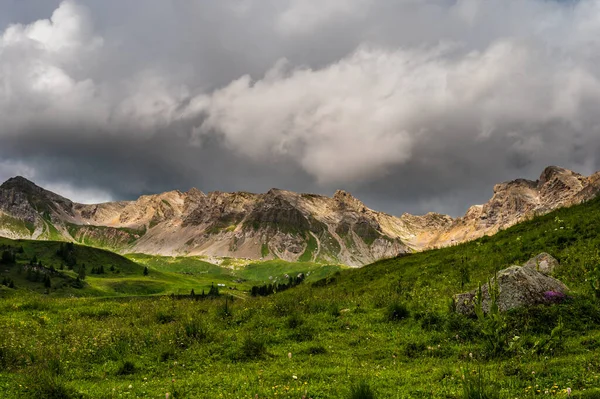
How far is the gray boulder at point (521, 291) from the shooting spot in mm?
17203

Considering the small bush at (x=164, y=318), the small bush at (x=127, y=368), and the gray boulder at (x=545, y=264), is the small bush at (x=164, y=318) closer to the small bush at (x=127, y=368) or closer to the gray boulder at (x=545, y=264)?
the small bush at (x=127, y=368)

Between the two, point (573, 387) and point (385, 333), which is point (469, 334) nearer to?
point (385, 333)

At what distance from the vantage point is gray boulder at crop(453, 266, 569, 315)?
17203mm

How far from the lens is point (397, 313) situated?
20.6m

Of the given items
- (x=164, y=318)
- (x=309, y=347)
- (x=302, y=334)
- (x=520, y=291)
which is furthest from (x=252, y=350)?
Result: (x=520, y=291)

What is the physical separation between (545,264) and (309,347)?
17.9m

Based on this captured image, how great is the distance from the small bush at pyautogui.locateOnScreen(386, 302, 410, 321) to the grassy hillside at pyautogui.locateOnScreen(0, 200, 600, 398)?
0.18 ft

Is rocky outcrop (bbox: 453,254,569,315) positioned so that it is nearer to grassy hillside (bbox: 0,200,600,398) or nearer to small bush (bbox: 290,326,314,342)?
grassy hillside (bbox: 0,200,600,398)

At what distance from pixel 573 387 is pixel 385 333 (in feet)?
30.3

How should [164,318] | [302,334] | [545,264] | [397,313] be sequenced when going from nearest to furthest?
[302,334], [397,313], [164,318], [545,264]

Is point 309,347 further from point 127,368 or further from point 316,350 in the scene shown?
point 127,368

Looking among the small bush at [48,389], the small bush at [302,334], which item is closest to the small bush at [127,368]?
the small bush at [48,389]

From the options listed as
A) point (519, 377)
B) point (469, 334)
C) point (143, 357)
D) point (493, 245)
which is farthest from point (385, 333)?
point (493, 245)

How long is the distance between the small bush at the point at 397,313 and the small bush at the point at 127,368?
12309 millimetres
